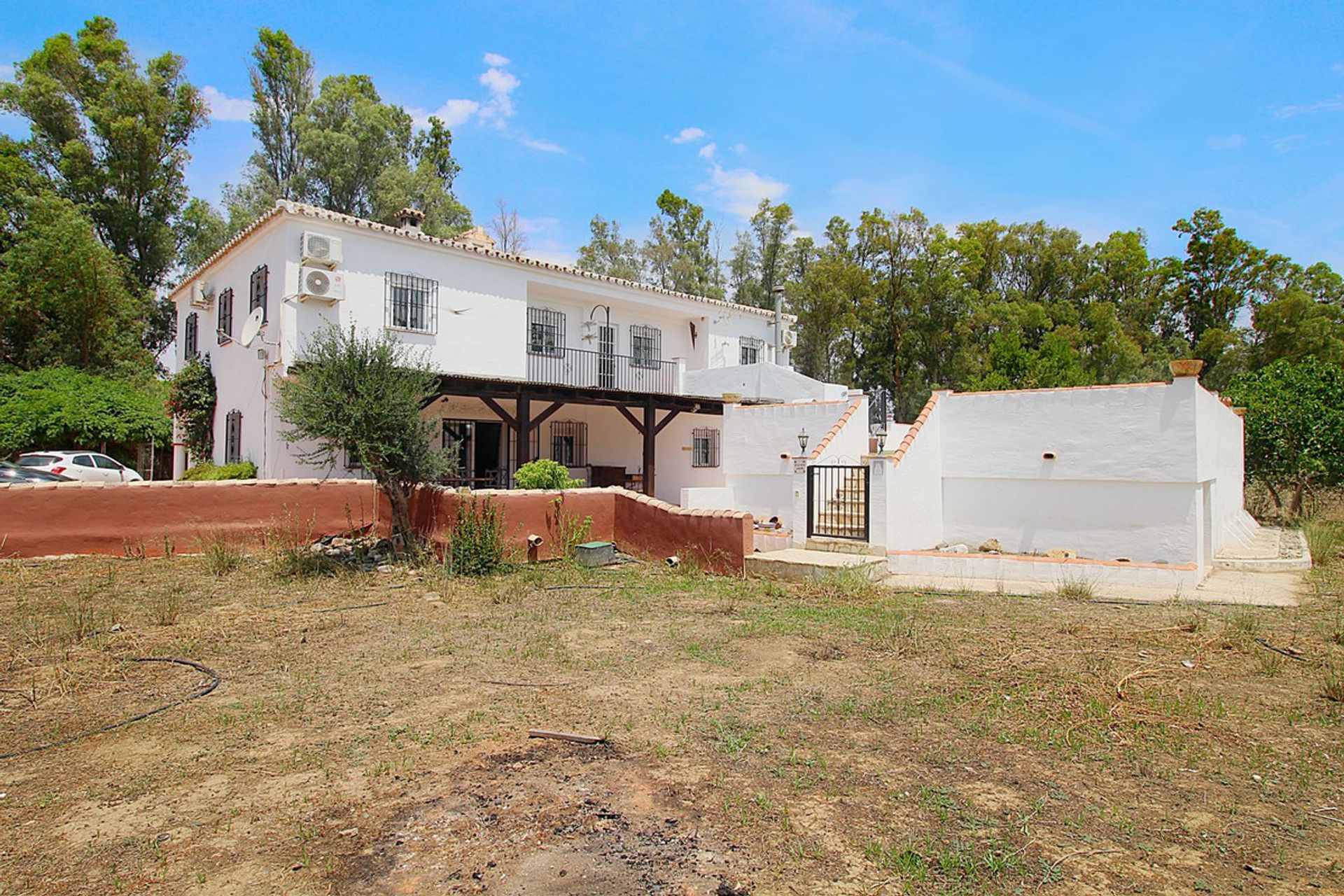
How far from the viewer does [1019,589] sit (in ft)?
31.4

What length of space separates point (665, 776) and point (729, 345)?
1993cm

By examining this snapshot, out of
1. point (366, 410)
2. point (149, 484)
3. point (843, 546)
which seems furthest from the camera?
point (149, 484)

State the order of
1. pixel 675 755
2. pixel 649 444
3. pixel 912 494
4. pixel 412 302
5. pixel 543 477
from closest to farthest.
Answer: pixel 675 755 → pixel 912 494 → pixel 543 477 → pixel 412 302 → pixel 649 444

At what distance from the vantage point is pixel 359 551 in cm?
1121

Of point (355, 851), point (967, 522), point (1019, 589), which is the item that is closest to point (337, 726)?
point (355, 851)

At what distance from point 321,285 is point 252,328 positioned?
6.79 feet

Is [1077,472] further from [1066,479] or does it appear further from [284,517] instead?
[284,517]

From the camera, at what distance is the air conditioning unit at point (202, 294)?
62.3 feet

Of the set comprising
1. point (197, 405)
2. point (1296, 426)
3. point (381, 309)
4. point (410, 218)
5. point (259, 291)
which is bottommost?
point (1296, 426)

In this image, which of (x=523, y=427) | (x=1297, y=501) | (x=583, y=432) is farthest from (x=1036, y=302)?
(x=523, y=427)

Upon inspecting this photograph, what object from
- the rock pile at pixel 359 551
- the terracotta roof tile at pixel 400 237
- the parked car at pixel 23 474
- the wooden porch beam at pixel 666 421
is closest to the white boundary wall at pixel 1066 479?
the rock pile at pixel 359 551

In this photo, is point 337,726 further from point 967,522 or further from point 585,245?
point 585,245

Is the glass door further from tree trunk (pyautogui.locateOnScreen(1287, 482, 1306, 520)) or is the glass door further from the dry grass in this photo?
tree trunk (pyautogui.locateOnScreen(1287, 482, 1306, 520))

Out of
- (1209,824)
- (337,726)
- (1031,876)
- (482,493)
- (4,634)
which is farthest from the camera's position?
(482,493)
